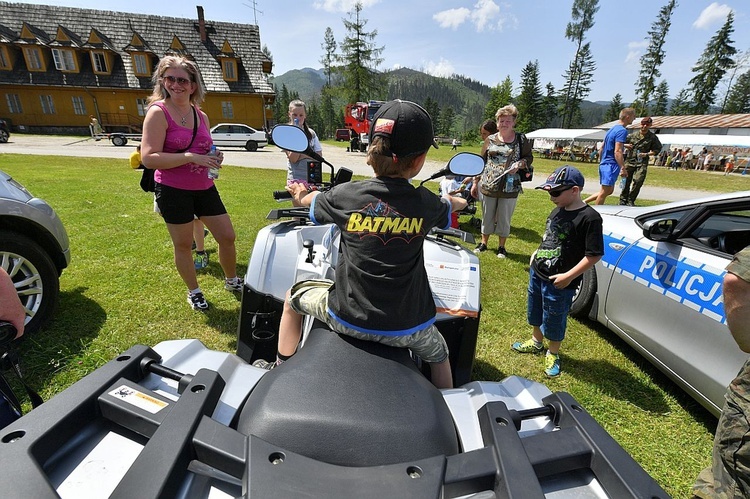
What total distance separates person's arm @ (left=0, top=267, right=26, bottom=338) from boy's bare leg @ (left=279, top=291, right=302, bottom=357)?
1.03m

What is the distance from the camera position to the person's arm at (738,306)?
1.46 meters

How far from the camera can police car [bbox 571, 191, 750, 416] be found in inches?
95.3

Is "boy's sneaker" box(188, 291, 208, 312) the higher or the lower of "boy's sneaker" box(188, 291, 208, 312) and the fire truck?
the lower

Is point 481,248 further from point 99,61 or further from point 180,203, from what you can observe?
point 99,61

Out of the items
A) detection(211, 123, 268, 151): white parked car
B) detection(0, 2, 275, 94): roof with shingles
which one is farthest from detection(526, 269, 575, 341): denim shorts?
detection(0, 2, 275, 94): roof with shingles

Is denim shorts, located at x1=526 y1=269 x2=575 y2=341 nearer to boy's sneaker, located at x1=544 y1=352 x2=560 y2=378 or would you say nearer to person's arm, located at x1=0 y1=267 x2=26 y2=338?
boy's sneaker, located at x1=544 y1=352 x2=560 y2=378

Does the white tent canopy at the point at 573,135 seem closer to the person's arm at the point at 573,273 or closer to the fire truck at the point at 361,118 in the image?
the fire truck at the point at 361,118

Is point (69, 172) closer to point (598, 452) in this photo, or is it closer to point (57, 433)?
point (57, 433)

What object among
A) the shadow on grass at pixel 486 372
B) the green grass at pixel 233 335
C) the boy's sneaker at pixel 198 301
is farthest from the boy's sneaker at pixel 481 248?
the boy's sneaker at pixel 198 301

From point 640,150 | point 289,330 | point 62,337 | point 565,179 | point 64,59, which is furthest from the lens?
point 64,59

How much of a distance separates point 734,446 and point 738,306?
0.55m

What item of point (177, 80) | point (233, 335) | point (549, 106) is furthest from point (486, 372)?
point (549, 106)

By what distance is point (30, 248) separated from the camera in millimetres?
2990

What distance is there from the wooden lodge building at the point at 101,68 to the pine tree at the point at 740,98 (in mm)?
64467
